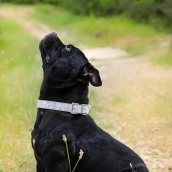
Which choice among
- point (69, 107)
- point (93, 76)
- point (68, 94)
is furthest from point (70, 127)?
point (93, 76)

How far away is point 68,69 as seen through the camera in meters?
4.42

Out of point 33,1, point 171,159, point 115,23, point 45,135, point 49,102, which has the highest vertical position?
point 33,1

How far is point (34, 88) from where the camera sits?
1022 centimetres

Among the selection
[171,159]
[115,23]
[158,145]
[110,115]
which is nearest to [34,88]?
[110,115]

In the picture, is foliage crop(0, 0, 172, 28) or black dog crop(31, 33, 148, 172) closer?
black dog crop(31, 33, 148, 172)

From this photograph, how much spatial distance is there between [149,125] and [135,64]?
911 cm

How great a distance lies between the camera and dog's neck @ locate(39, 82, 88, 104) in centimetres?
445

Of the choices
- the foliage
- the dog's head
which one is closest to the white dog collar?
the dog's head

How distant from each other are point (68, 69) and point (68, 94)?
230mm

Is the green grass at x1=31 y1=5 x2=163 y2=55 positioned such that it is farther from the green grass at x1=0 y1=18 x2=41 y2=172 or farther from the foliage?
the green grass at x1=0 y1=18 x2=41 y2=172

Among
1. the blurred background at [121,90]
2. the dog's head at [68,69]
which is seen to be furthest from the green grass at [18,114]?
the dog's head at [68,69]

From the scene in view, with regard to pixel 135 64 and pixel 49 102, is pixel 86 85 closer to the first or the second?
pixel 49 102

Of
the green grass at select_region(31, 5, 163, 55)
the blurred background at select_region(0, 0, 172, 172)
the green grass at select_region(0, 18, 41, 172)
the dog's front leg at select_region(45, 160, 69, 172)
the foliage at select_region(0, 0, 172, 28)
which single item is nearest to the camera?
the dog's front leg at select_region(45, 160, 69, 172)

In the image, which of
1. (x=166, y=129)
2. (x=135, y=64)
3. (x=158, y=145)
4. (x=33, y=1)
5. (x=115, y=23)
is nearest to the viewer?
(x=158, y=145)
